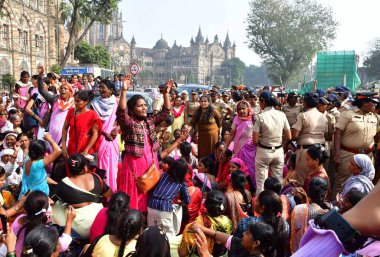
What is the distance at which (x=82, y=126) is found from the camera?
480 cm

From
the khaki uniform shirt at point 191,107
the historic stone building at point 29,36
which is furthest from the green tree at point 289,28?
the khaki uniform shirt at point 191,107

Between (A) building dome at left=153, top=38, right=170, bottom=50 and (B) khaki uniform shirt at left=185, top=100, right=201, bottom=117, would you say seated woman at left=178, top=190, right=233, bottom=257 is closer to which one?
(B) khaki uniform shirt at left=185, top=100, right=201, bottom=117

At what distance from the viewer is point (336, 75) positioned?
73.3ft

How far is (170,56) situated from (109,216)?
420ft

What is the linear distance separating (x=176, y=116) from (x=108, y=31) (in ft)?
414

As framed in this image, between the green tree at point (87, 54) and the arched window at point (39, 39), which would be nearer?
the arched window at point (39, 39)

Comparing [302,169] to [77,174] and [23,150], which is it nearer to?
[77,174]

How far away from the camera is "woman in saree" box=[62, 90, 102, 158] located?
4.80 metres

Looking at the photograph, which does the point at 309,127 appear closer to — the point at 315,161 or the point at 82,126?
the point at 315,161

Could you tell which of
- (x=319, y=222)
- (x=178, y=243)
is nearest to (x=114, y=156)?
(x=178, y=243)

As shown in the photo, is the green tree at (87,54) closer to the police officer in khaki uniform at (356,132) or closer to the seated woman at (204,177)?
the seated woman at (204,177)

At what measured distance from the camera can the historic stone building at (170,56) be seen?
122 meters

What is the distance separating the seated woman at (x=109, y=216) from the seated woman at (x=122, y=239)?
14.6 inches

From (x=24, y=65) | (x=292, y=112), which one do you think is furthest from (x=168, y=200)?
(x=24, y=65)
